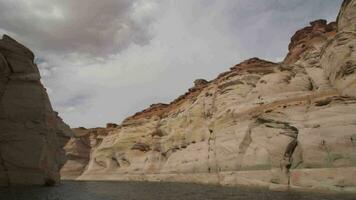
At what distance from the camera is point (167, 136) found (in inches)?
2950

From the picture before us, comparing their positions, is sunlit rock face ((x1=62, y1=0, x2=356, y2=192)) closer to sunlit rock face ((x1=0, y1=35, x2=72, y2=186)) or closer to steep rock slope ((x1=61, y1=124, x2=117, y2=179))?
sunlit rock face ((x1=0, y1=35, x2=72, y2=186))

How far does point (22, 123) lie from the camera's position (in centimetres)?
3906

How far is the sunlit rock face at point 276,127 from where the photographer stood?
3403 centimetres

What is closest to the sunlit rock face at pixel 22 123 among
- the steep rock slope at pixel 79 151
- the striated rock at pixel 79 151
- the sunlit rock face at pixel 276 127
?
the sunlit rock face at pixel 276 127

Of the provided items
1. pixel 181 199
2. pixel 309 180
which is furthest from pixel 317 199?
pixel 181 199

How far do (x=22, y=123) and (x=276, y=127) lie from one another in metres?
25.5

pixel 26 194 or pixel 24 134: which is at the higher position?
pixel 24 134

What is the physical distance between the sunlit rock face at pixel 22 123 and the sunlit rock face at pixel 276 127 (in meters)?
20.8

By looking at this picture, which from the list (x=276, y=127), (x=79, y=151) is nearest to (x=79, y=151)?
(x=79, y=151)

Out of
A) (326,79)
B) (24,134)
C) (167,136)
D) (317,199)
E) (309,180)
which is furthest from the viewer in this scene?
(167,136)

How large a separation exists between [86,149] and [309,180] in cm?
8892

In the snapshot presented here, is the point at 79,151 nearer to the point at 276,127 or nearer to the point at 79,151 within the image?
the point at 79,151

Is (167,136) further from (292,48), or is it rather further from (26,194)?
(26,194)

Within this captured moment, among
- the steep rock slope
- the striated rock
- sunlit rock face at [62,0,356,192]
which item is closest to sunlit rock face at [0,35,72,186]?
sunlit rock face at [62,0,356,192]
